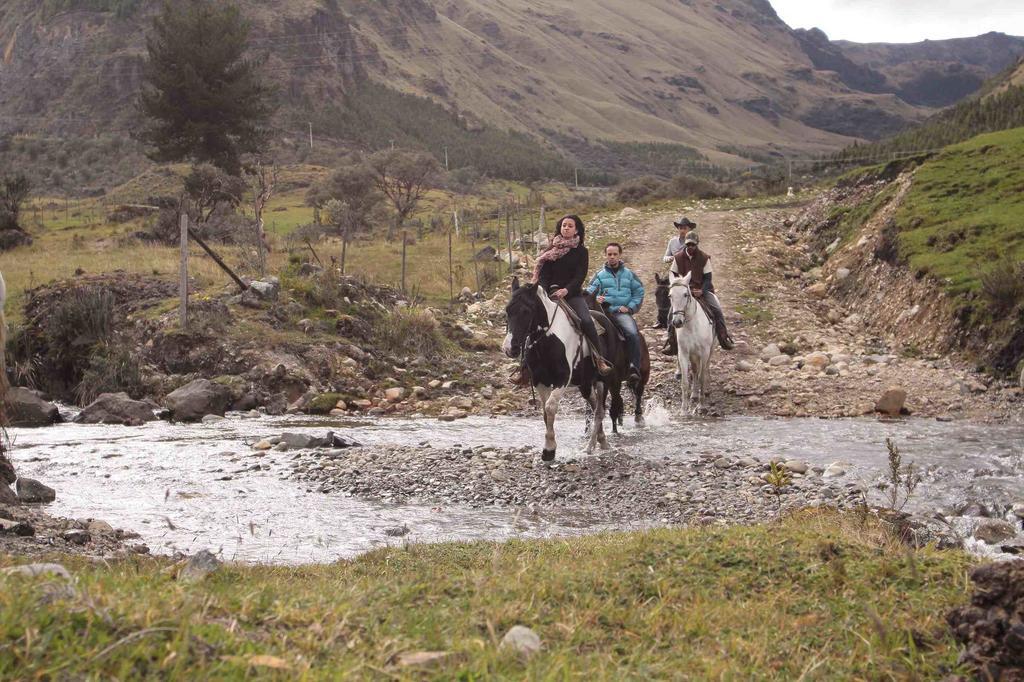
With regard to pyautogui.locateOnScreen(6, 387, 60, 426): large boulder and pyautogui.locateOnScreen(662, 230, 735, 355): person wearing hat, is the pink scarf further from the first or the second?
pyautogui.locateOnScreen(6, 387, 60, 426): large boulder

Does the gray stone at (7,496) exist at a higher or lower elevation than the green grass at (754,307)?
lower

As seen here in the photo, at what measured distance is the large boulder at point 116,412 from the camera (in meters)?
15.6

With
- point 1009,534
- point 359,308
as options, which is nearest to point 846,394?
point 1009,534

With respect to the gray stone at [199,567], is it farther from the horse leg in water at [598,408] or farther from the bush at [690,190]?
the bush at [690,190]

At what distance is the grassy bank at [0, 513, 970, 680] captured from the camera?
3.15m

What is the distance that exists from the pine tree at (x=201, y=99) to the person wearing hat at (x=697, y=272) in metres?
38.0

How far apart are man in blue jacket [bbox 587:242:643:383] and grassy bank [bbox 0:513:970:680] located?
7.53 metres


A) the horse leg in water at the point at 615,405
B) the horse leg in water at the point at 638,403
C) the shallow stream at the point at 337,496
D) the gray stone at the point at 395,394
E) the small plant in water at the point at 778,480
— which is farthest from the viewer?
the gray stone at the point at 395,394

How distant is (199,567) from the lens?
4.99 meters

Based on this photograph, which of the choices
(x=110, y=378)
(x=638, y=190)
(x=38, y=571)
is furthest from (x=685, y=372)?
(x=638, y=190)

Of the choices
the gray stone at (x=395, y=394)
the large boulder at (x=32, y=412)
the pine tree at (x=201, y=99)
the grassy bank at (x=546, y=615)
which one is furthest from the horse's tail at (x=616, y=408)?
the pine tree at (x=201, y=99)

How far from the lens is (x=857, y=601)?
463cm

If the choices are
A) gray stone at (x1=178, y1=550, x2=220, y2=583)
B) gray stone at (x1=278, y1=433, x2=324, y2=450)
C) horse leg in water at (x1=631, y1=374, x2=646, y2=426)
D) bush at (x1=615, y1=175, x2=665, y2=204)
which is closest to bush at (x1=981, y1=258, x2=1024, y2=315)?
horse leg in water at (x1=631, y1=374, x2=646, y2=426)

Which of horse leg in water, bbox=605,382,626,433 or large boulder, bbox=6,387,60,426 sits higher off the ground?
horse leg in water, bbox=605,382,626,433
